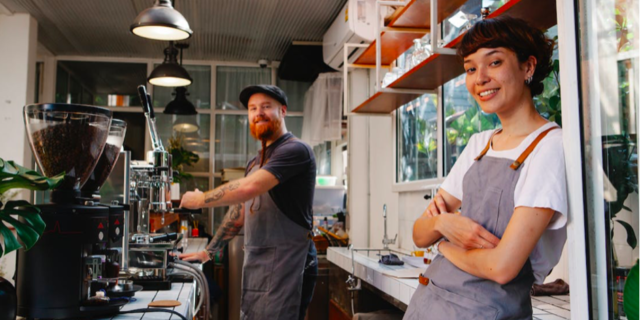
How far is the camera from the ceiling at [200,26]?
5559 millimetres

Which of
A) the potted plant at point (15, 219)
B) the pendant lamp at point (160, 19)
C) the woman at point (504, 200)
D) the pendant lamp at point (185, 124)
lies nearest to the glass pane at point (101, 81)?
the pendant lamp at point (185, 124)

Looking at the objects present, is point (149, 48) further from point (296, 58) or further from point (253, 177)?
point (253, 177)

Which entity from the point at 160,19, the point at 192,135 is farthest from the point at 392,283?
the point at 192,135

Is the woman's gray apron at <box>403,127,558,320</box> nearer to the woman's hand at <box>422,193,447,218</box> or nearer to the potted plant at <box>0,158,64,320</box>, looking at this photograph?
the woman's hand at <box>422,193,447,218</box>

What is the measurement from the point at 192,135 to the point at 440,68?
5.53m

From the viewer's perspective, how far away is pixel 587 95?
1134 millimetres

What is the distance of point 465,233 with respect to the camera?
4.43ft

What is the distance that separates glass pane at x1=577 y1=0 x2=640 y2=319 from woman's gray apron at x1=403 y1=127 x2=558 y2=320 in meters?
0.18

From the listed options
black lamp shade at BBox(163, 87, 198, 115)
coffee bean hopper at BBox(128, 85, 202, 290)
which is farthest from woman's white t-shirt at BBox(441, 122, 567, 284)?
black lamp shade at BBox(163, 87, 198, 115)

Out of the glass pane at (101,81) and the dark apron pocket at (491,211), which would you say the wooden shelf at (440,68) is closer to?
the dark apron pocket at (491,211)

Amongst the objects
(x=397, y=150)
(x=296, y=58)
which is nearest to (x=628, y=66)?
(x=397, y=150)

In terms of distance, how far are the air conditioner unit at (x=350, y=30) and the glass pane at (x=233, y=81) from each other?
208cm

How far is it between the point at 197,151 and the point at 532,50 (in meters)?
6.81

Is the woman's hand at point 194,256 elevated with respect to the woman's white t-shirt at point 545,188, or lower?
lower
